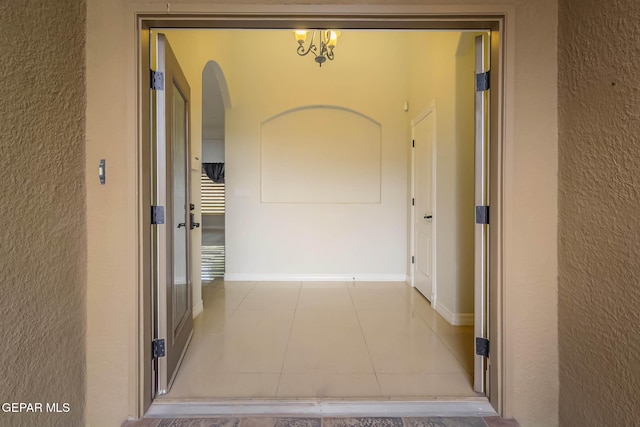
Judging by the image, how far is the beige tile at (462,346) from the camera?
2.09 meters

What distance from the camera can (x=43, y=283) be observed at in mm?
1235

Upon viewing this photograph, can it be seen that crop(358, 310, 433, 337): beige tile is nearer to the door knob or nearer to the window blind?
the door knob

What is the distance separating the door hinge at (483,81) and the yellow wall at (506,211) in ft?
0.38

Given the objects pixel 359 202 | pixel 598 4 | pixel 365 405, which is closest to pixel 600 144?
pixel 598 4

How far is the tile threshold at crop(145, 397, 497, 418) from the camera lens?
1555 millimetres

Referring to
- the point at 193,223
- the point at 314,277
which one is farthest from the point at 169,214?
the point at 314,277

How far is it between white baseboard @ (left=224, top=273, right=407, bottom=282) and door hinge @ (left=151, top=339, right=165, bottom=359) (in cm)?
277

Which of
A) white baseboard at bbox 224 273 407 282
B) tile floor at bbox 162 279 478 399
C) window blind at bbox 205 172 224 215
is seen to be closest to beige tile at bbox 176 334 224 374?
tile floor at bbox 162 279 478 399

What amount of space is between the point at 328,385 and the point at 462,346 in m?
1.16

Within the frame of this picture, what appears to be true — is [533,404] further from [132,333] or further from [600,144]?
[132,333]

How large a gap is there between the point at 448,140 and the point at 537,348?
1.99 meters

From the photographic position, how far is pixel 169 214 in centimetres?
176

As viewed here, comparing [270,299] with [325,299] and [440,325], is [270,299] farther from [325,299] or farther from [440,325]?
[440,325]

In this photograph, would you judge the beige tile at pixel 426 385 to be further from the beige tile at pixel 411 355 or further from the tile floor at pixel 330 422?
the tile floor at pixel 330 422
